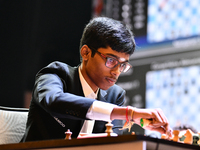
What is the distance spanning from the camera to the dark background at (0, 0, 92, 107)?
9.88 feet

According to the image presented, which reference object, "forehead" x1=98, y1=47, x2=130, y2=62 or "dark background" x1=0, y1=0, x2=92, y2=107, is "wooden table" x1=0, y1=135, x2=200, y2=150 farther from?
"dark background" x1=0, y1=0, x2=92, y2=107

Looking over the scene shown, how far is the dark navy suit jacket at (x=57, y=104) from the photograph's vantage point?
1.23 metres

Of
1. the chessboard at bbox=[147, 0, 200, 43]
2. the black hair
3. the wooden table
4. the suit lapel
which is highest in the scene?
the chessboard at bbox=[147, 0, 200, 43]

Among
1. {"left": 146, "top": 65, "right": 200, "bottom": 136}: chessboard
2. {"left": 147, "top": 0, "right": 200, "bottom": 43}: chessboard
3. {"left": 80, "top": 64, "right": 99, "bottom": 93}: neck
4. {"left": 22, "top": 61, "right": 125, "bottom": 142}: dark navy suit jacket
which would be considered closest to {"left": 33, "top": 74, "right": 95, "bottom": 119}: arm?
{"left": 22, "top": 61, "right": 125, "bottom": 142}: dark navy suit jacket

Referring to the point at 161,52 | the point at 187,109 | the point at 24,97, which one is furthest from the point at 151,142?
the point at 24,97

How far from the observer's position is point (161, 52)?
280cm

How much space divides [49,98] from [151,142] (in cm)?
57

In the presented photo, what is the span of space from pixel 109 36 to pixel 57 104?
650 mm

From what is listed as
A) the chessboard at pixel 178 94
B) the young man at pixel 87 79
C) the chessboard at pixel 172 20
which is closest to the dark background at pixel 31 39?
the chessboard at pixel 172 20

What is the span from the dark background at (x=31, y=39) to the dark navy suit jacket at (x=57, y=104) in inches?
58.8

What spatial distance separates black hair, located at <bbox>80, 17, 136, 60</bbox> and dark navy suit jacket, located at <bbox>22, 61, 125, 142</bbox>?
231 millimetres

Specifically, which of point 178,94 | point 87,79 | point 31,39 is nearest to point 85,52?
point 87,79

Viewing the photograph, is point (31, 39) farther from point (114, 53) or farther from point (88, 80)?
point (114, 53)

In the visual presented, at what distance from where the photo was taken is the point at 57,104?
1244 millimetres
